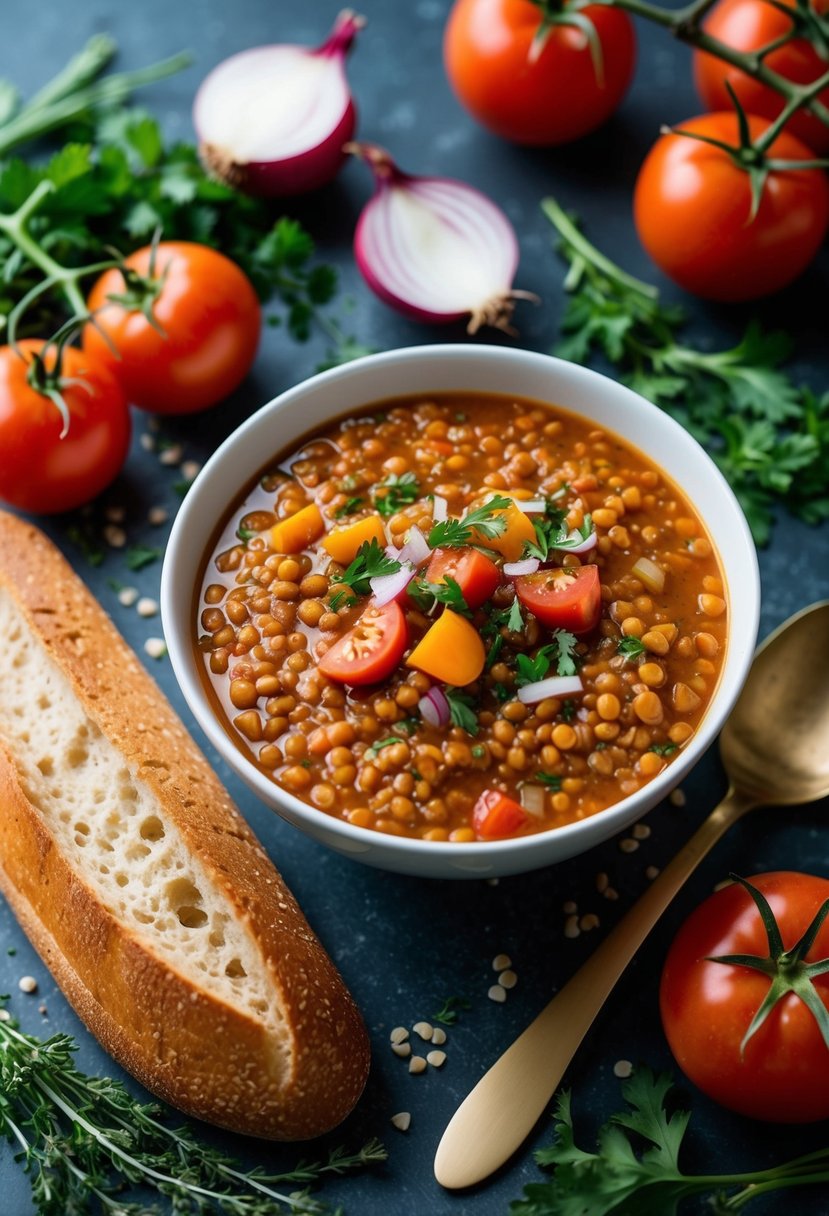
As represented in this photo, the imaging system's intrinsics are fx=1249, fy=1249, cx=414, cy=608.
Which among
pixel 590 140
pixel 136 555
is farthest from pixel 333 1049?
pixel 590 140

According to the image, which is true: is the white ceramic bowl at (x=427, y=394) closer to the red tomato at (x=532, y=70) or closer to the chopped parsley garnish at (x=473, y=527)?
the chopped parsley garnish at (x=473, y=527)

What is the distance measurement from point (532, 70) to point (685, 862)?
2.96m

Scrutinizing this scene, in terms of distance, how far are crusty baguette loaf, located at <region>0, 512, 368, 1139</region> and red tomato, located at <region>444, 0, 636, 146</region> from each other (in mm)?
2503

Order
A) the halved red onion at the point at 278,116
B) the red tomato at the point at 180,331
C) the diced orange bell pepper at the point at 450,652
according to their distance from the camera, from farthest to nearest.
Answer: the halved red onion at the point at 278,116
the red tomato at the point at 180,331
the diced orange bell pepper at the point at 450,652

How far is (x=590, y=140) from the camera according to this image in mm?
5160

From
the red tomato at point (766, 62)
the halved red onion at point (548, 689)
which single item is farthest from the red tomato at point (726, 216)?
the halved red onion at point (548, 689)

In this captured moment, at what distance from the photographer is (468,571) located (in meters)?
3.51

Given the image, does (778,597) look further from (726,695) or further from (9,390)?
(9,390)

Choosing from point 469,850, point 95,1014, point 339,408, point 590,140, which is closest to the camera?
point 469,850

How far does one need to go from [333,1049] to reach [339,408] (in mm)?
1974

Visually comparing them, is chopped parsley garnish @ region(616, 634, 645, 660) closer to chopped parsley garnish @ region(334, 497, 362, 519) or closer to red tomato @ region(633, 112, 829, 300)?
chopped parsley garnish @ region(334, 497, 362, 519)

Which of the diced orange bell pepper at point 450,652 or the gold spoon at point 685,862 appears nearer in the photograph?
the diced orange bell pepper at point 450,652

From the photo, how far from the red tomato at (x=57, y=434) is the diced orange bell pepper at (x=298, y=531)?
913 mm

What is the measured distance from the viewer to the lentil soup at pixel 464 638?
3.49 metres
